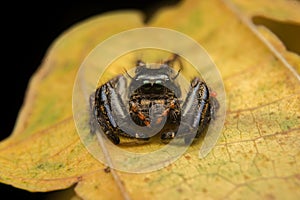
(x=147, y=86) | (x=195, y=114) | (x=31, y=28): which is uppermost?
(x=31, y=28)

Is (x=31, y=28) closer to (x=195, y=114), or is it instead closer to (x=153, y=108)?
(x=153, y=108)

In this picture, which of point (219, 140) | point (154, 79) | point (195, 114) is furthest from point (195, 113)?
point (154, 79)

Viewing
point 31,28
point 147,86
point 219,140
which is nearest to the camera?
point 219,140

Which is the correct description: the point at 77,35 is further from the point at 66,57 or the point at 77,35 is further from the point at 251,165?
the point at 251,165

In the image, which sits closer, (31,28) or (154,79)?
(154,79)

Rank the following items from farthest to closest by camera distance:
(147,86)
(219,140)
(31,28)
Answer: (31,28) → (147,86) → (219,140)

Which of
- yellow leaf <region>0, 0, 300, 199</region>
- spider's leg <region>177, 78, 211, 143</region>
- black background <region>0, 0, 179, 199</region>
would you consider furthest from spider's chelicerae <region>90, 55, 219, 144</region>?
black background <region>0, 0, 179, 199</region>

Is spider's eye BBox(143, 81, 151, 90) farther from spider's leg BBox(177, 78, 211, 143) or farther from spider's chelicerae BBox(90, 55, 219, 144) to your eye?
spider's leg BBox(177, 78, 211, 143)
